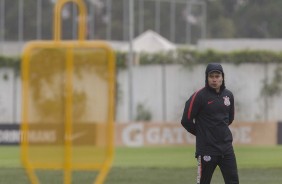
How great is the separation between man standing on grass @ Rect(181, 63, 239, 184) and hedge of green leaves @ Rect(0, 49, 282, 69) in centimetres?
4550

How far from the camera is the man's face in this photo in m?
12.2

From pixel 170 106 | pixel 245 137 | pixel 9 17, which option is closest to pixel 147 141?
pixel 245 137

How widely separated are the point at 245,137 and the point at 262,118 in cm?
2204

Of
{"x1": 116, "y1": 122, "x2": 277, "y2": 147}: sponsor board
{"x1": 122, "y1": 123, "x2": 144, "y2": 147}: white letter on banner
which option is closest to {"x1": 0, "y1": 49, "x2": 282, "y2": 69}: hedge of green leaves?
{"x1": 122, "y1": 123, "x2": 144, "y2": 147}: white letter on banner

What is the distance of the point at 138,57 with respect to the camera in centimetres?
5894

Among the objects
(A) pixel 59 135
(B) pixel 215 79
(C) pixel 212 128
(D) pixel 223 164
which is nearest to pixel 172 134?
(D) pixel 223 164

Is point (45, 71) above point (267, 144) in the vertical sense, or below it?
above

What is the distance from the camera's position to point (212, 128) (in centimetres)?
1243

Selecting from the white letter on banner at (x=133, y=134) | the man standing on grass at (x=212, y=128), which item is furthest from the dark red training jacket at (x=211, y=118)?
the white letter on banner at (x=133, y=134)

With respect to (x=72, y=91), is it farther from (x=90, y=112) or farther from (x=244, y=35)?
(x=244, y=35)

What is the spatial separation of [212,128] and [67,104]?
302cm

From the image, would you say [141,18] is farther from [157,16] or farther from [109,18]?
[109,18]

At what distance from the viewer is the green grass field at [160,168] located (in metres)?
19.4

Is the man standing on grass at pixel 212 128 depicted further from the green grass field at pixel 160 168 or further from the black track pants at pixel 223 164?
the green grass field at pixel 160 168
